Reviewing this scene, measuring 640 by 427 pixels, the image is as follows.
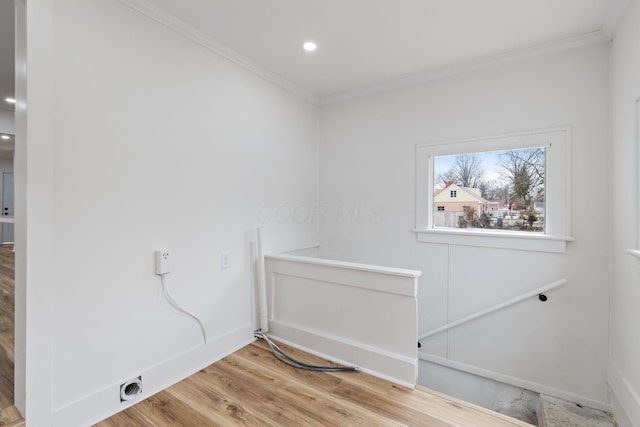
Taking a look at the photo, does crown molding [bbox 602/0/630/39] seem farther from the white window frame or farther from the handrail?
the handrail

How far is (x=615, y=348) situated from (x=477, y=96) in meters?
2.19

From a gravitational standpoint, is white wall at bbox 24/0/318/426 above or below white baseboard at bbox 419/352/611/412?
above

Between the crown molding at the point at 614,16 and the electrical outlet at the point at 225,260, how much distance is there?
3.16m

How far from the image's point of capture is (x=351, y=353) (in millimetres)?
2283

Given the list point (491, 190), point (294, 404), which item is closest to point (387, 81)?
point (491, 190)

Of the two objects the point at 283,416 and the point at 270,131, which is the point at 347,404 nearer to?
the point at 283,416

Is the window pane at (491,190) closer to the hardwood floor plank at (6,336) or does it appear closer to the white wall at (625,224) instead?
the white wall at (625,224)

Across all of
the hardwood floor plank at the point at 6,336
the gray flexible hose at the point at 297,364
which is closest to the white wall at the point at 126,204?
the gray flexible hose at the point at 297,364

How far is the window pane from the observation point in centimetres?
251

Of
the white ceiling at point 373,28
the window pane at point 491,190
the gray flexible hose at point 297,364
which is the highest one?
the white ceiling at point 373,28

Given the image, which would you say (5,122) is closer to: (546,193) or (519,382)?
(546,193)

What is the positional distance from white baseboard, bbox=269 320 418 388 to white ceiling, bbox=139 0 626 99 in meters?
2.36

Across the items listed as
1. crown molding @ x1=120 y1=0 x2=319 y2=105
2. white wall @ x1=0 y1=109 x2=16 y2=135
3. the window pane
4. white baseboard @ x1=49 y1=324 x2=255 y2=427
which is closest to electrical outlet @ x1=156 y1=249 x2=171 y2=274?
white baseboard @ x1=49 y1=324 x2=255 y2=427

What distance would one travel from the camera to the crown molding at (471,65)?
222 cm
